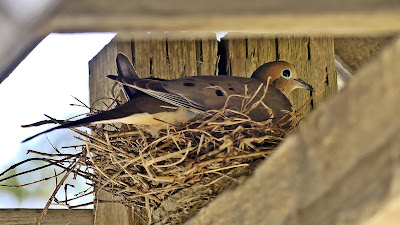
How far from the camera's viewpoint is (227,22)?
51cm

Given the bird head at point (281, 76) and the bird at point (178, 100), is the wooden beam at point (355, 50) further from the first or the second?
the bird at point (178, 100)

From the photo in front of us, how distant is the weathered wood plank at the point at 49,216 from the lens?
6.30 ft

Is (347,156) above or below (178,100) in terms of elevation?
below

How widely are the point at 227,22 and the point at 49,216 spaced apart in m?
1.61

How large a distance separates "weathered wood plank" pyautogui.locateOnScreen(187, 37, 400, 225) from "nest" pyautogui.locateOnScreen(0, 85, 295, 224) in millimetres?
637

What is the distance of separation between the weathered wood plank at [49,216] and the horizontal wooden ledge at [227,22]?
1.41 m

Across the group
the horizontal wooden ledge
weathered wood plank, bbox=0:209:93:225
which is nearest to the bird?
weathered wood plank, bbox=0:209:93:225

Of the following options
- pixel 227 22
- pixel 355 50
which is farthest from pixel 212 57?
pixel 227 22

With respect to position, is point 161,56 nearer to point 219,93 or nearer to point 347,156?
point 219,93

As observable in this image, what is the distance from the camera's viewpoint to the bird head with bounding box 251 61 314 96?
210 cm

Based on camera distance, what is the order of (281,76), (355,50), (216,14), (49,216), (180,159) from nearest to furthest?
1. (216,14)
2. (180,159)
3. (49,216)
4. (281,76)
5. (355,50)

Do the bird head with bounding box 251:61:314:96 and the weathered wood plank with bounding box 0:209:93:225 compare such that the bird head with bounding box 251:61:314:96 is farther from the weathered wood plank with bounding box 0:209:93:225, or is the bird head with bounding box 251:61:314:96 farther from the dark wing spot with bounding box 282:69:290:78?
the weathered wood plank with bounding box 0:209:93:225

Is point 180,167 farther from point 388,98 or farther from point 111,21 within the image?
point 111,21

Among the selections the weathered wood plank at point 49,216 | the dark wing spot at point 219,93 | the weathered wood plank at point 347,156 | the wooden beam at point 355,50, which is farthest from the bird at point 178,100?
the weathered wood plank at point 347,156
